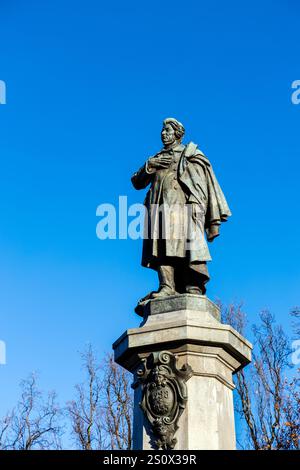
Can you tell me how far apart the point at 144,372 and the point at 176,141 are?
10.7 feet

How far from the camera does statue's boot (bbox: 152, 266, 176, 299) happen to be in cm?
859

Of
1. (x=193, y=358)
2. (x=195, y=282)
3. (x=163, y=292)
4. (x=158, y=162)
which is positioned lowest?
(x=193, y=358)

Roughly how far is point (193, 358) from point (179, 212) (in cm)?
194

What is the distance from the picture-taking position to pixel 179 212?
8.92m

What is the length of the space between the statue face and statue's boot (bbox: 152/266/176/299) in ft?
5.88

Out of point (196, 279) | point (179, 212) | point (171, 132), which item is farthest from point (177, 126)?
point (196, 279)

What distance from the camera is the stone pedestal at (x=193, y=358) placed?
24.7 ft

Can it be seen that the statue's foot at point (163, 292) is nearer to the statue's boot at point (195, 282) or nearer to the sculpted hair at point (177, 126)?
the statue's boot at point (195, 282)

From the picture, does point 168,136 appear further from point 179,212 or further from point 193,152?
point 179,212

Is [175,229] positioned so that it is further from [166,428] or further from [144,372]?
[166,428]

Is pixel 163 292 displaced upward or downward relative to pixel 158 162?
downward
